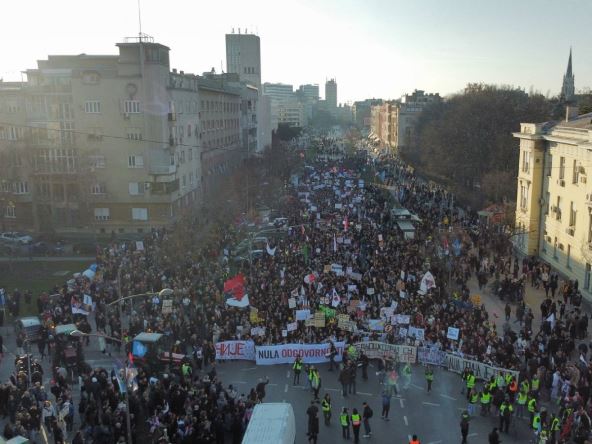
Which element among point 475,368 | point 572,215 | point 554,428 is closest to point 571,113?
point 572,215

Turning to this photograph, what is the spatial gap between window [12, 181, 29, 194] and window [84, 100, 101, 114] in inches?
342

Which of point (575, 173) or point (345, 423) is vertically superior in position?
point (575, 173)

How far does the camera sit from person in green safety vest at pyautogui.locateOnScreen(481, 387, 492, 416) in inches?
769

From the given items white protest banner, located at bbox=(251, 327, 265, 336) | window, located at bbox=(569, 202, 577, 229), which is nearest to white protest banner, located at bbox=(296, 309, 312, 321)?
white protest banner, located at bbox=(251, 327, 265, 336)

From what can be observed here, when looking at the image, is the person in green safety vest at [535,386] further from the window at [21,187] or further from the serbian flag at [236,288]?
the window at [21,187]

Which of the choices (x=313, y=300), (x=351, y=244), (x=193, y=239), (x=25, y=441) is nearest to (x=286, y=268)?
(x=313, y=300)

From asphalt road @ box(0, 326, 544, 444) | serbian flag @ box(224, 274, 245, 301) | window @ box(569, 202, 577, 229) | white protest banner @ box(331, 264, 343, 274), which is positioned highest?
window @ box(569, 202, 577, 229)

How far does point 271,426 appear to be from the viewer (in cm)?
1548

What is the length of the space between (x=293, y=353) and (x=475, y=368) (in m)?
7.03

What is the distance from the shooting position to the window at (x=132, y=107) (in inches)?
1967

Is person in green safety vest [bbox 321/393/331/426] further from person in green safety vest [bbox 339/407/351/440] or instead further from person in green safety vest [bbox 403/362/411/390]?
person in green safety vest [bbox 403/362/411/390]

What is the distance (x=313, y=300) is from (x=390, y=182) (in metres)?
61.6

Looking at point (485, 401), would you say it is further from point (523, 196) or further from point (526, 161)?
point (526, 161)

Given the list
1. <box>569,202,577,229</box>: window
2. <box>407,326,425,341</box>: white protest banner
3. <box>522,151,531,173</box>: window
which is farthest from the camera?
<box>522,151,531,173</box>: window
